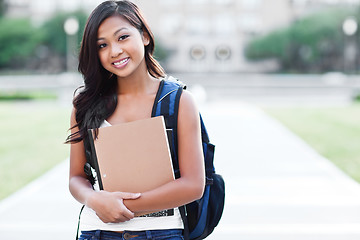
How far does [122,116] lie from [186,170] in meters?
0.33

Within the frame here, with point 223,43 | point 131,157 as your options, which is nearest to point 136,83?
point 131,157

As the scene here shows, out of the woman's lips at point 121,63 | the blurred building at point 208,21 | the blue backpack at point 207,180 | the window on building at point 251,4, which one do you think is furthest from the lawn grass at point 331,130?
the window on building at point 251,4

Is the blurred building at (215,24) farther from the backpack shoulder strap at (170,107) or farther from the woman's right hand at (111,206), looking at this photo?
the woman's right hand at (111,206)

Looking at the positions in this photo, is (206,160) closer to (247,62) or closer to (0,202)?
(0,202)

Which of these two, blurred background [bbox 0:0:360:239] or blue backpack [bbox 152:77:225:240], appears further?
blurred background [bbox 0:0:360:239]

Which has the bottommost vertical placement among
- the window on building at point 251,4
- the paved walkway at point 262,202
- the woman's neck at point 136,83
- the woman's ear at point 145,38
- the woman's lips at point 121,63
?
the paved walkway at point 262,202

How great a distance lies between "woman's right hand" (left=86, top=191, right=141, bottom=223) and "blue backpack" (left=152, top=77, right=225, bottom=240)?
23cm

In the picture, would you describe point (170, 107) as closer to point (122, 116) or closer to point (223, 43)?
point (122, 116)

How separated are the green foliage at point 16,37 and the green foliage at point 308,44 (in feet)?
82.8

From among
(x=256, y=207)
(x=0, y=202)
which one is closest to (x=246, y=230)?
(x=256, y=207)

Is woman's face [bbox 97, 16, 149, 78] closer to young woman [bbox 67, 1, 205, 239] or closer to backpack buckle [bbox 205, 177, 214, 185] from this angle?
young woman [bbox 67, 1, 205, 239]

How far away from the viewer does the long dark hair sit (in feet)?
6.53

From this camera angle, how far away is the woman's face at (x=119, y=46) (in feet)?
6.52

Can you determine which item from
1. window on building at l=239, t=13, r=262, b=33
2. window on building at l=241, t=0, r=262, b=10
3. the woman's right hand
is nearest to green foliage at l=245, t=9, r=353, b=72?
window on building at l=239, t=13, r=262, b=33
